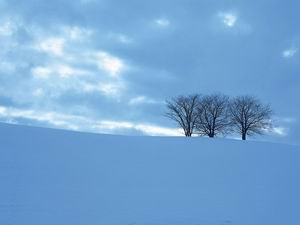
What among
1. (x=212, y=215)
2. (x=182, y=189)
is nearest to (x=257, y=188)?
(x=182, y=189)

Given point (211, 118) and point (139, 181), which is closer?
point (139, 181)

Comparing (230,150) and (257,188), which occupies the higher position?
(230,150)

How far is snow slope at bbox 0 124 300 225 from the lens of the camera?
11287 millimetres

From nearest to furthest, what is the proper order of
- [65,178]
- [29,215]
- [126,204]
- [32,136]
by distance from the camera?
[29,215], [126,204], [65,178], [32,136]

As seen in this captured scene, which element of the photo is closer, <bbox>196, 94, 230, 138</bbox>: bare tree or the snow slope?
the snow slope

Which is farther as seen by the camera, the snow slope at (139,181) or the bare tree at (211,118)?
the bare tree at (211,118)

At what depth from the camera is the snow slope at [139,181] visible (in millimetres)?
11287

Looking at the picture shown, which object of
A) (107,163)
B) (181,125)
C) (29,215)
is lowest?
(29,215)

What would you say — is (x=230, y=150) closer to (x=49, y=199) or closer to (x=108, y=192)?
(x=108, y=192)

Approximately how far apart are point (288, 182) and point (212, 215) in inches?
279

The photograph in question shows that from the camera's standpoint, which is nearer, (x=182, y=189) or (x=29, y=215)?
(x=29, y=215)

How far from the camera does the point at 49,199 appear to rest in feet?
40.4

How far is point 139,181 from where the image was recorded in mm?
15844

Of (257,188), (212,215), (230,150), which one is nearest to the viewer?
(212,215)
